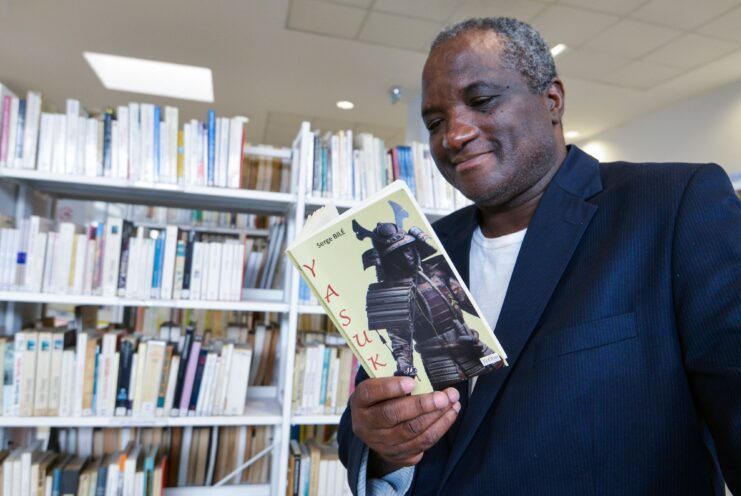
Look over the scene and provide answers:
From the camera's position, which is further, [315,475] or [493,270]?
[315,475]

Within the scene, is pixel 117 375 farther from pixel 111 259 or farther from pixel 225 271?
pixel 225 271

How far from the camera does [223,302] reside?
196cm

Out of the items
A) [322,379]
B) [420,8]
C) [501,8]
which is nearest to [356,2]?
[420,8]

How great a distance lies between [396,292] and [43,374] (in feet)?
5.84

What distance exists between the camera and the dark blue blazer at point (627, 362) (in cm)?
56

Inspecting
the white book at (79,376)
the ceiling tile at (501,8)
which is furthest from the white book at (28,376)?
the ceiling tile at (501,8)

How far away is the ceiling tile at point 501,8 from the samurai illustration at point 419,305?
9.33 ft

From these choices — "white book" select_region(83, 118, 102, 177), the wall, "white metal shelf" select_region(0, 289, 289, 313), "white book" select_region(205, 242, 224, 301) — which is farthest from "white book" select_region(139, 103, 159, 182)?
the wall

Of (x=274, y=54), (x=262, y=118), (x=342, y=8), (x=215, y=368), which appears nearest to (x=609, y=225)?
(x=215, y=368)

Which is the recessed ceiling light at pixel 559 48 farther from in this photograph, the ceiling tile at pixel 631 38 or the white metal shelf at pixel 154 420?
the white metal shelf at pixel 154 420

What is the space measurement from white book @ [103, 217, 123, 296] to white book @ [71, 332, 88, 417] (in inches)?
7.8

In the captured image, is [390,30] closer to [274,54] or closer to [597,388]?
[274,54]

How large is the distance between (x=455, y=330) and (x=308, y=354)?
4.95 ft

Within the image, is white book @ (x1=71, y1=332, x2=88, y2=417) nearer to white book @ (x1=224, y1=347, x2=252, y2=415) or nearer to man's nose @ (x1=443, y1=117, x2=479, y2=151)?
white book @ (x1=224, y1=347, x2=252, y2=415)
